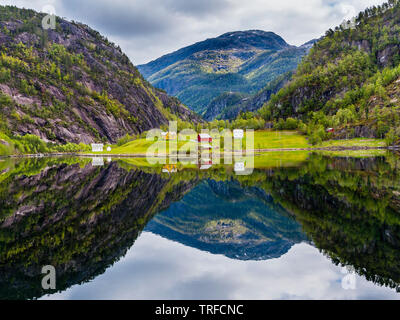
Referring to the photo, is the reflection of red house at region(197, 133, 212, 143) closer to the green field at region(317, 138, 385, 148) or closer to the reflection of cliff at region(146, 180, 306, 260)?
the green field at region(317, 138, 385, 148)

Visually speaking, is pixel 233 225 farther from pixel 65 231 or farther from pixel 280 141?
pixel 280 141

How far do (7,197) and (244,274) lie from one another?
2865 cm

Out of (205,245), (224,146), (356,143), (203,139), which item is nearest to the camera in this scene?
(205,245)

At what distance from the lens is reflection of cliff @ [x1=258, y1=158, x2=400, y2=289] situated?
44.7 ft

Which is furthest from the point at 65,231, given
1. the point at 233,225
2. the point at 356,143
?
the point at 356,143

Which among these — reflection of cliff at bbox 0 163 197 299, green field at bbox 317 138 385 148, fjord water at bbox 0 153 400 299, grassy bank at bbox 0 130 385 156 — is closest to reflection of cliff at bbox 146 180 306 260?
fjord water at bbox 0 153 400 299

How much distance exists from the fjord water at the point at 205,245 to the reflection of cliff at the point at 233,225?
0.12m

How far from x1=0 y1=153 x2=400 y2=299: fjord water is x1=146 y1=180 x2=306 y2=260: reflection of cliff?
0.38ft

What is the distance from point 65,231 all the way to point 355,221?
18.5 metres

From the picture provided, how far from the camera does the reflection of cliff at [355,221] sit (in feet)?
44.7

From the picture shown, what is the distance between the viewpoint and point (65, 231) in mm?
19125
